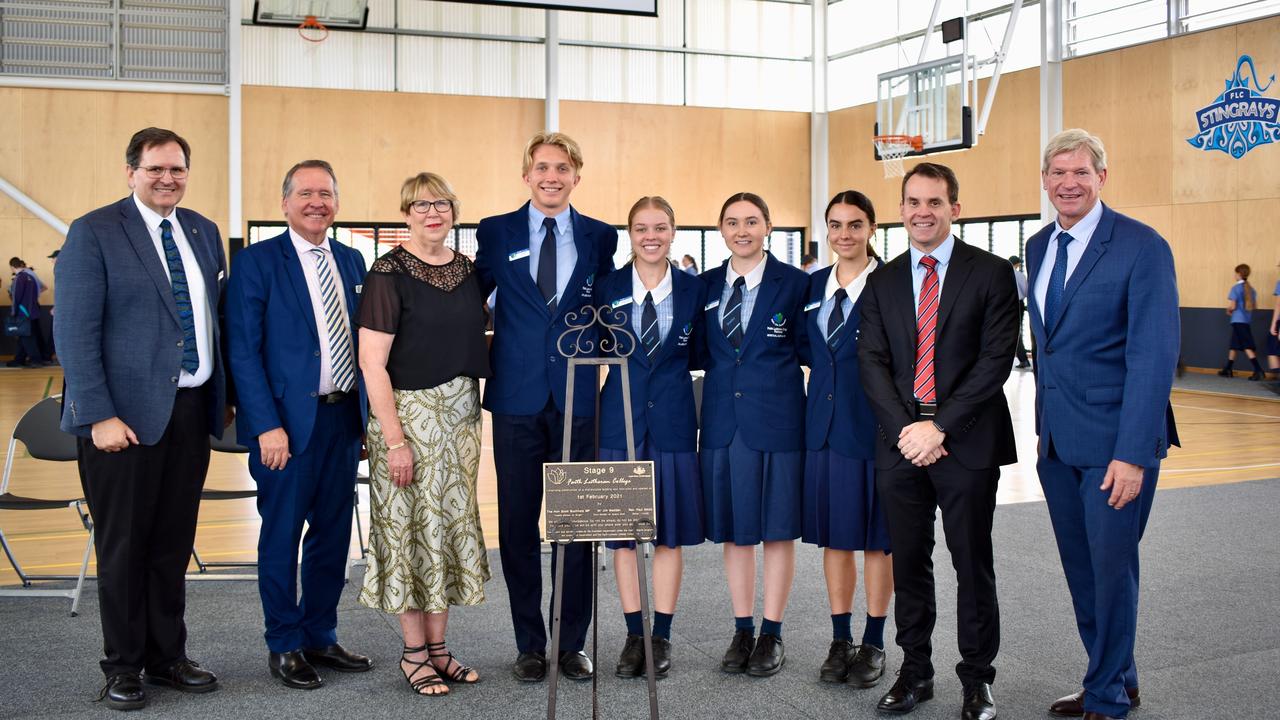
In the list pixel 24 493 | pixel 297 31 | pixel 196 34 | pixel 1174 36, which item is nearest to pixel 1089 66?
pixel 1174 36

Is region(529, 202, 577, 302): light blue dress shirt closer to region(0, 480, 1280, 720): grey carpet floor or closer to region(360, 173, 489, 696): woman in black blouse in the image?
region(360, 173, 489, 696): woman in black blouse

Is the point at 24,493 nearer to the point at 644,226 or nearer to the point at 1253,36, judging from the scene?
the point at 644,226

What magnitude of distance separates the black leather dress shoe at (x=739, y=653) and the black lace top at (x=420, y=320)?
4.45ft

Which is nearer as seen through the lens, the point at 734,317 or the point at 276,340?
the point at 276,340

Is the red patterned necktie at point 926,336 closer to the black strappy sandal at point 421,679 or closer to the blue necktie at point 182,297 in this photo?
the black strappy sandal at point 421,679

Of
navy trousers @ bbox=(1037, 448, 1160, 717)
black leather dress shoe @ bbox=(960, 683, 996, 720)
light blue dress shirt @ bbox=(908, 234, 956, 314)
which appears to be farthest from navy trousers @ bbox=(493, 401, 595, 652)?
navy trousers @ bbox=(1037, 448, 1160, 717)

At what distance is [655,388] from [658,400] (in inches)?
1.7

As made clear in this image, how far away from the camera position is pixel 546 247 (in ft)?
12.6

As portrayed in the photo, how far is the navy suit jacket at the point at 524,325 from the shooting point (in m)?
3.77

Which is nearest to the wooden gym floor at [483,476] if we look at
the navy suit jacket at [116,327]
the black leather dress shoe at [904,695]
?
the navy suit jacket at [116,327]

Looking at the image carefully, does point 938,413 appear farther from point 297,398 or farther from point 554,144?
point 297,398

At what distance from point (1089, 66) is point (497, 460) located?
1582 cm

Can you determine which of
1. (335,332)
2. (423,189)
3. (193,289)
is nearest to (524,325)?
(423,189)

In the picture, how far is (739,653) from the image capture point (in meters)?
3.96
